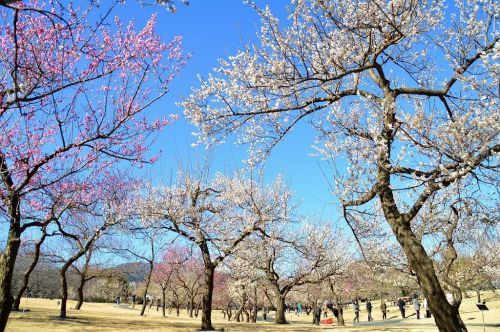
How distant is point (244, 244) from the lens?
65.3 feet

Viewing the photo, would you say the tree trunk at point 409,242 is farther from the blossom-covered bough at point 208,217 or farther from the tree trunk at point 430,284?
the blossom-covered bough at point 208,217

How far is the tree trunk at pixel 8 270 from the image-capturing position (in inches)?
316

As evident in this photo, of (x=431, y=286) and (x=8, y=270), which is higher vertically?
(x=8, y=270)

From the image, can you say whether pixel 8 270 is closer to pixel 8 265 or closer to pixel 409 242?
pixel 8 265

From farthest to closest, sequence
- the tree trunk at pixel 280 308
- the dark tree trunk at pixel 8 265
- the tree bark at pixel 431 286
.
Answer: the tree trunk at pixel 280 308 → the dark tree trunk at pixel 8 265 → the tree bark at pixel 431 286

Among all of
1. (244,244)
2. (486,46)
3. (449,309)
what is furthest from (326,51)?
(244,244)

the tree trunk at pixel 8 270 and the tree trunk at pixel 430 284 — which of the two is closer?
the tree trunk at pixel 430 284

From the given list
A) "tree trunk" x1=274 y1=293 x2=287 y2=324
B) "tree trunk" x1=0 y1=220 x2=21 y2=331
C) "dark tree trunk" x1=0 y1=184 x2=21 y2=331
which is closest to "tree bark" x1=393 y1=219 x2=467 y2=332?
"dark tree trunk" x1=0 y1=184 x2=21 y2=331

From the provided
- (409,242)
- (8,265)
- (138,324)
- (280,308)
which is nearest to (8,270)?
(8,265)

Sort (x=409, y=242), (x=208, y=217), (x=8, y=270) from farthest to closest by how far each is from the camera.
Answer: (x=208, y=217)
(x=8, y=270)
(x=409, y=242)

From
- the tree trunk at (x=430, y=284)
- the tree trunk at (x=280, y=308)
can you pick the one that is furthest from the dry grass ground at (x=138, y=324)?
the tree trunk at (x=430, y=284)

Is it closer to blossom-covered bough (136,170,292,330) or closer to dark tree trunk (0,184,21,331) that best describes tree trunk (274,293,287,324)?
blossom-covered bough (136,170,292,330)

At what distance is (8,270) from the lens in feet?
27.4

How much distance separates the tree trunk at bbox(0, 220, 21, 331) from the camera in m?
8.02
